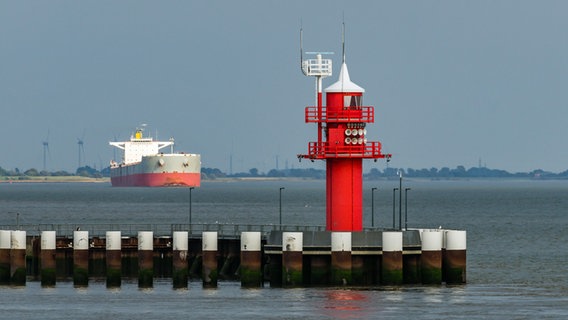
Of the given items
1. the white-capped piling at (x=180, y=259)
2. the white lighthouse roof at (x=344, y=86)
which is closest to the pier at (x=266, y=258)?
the white-capped piling at (x=180, y=259)

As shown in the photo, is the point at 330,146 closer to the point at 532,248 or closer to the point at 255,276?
the point at 255,276

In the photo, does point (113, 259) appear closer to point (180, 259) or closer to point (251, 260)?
point (180, 259)

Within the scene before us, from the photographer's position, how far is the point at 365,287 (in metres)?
51.8

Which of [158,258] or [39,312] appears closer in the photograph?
[39,312]

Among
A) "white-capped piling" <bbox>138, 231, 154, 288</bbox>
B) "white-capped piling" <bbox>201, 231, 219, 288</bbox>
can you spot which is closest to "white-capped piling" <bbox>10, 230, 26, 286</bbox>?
"white-capped piling" <bbox>138, 231, 154, 288</bbox>

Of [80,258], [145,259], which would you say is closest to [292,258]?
[145,259]

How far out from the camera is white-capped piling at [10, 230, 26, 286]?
5456 centimetres

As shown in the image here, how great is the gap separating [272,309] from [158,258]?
1052 cm

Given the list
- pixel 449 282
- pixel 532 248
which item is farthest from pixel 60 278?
pixel 532 248

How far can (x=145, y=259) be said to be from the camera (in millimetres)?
54219

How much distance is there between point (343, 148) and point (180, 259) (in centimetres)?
713

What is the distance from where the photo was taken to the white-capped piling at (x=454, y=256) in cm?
5256

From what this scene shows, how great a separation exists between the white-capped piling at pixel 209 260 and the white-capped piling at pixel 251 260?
4.18ft

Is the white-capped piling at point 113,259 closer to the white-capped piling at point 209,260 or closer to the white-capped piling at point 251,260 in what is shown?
the white-capped piling at point 209,260
